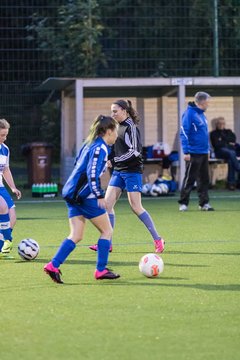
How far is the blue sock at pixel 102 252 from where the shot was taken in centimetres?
1015

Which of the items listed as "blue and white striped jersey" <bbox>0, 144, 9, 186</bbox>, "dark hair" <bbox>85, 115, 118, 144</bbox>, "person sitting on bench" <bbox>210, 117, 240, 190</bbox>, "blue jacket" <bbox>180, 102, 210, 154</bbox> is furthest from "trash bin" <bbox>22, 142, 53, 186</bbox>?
"dark hair" <bbox>85, 115, 118, 144</bbox>

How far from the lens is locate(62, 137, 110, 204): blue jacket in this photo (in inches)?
381

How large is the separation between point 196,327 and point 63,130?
21.5 metres

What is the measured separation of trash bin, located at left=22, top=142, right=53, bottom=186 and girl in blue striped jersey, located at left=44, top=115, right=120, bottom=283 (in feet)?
52.5

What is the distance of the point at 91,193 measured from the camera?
9938mm

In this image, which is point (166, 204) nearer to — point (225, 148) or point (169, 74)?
point (225, 148)

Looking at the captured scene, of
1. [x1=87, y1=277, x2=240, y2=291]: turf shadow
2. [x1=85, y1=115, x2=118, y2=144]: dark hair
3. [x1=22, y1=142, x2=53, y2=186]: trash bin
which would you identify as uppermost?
[x1=85, y1=115, x2=118, y2=144]: dark hair

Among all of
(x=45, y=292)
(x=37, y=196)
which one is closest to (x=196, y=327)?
(x=45, y=292)

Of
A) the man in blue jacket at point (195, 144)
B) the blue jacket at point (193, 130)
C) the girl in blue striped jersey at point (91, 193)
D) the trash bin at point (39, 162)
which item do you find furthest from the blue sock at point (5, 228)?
the trash bin at point (39, 162)

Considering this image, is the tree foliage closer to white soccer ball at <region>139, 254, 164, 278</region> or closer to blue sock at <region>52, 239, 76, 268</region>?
white soccer ball at <region>139, 254, 164, 278</region>

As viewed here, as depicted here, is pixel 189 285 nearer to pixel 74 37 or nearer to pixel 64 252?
pixel 64 252

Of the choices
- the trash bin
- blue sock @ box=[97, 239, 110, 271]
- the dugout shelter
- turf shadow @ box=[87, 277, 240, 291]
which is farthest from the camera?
the dugout shelter

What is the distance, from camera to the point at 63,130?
2892 cm

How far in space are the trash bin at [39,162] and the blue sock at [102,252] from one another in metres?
16.0
